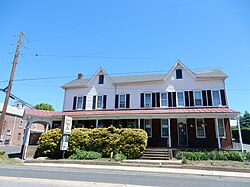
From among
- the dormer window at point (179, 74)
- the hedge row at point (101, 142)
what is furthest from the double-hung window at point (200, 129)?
the hedge row at point (101, 142)

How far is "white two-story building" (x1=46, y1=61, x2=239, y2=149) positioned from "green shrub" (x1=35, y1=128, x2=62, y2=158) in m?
3.64

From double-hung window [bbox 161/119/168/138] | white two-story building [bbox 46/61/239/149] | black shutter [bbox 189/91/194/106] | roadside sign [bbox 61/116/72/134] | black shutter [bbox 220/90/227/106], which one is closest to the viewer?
roadside sign [bbox 61/116/72/134]

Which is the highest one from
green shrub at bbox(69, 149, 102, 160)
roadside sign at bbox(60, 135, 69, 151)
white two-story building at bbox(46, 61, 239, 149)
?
white two-story building at bbox(46, 61, 239, 149)

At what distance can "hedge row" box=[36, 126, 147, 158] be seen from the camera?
1468 cm

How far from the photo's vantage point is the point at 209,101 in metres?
18.7

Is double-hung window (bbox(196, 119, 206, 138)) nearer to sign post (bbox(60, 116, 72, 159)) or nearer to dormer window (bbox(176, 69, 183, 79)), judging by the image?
dormer window (bbox(176, 69, 183, 79))

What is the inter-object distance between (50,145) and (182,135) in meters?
12.3

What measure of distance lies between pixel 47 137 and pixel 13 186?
33.1 ft

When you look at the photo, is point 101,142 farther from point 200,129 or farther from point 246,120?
point 246,120

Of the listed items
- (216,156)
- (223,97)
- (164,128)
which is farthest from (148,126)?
(223,97)

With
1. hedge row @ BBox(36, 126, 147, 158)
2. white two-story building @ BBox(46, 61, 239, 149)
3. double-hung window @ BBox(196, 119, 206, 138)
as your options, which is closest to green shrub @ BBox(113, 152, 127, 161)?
hedge row @ BBox(36, 126, 147, 158)

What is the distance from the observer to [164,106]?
19859mm

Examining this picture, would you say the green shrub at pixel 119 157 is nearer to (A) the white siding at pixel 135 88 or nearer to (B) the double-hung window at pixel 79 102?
(A) the white siding at pixel 135 88

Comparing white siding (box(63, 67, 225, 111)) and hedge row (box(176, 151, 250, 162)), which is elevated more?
white siding (box(63, 67, 225, 111))
